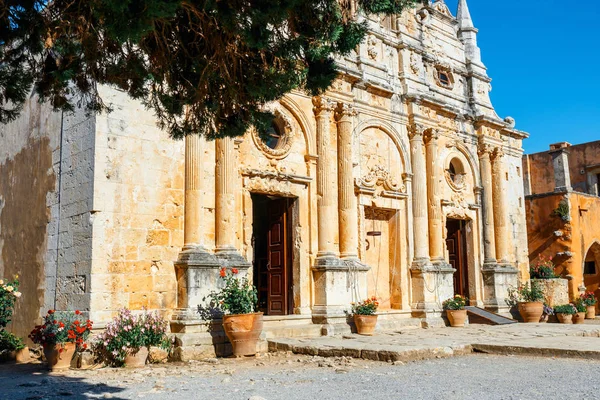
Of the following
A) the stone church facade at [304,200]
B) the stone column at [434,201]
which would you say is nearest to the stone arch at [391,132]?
the stone church facade at [304,200]

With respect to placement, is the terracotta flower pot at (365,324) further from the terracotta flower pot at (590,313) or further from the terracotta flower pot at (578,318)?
the terracotta flower pot at (590,313)

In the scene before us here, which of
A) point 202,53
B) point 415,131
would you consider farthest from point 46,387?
Answer: point 415,131

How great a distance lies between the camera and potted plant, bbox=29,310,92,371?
8.75 m

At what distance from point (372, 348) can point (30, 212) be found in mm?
6689

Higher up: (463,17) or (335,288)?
(463,17)

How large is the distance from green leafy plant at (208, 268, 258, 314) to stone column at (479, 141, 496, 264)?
888 centimetres

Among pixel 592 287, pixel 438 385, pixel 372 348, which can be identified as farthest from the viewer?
pixel 592 287

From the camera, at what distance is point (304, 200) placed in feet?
41.4

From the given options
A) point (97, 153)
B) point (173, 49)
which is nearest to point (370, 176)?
point (97, 153)

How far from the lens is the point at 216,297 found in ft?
32.5

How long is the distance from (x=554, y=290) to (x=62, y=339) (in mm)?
14306

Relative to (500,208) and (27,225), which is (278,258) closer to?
(27,225)

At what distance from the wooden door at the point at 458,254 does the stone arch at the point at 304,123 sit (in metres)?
5.74

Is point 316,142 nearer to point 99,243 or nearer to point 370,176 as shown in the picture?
point 370,176
